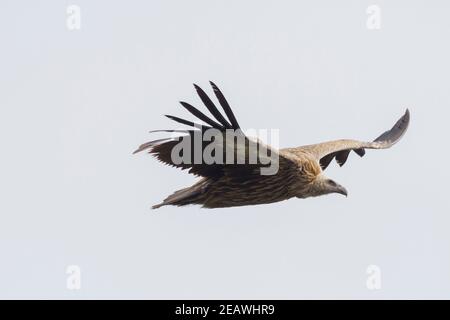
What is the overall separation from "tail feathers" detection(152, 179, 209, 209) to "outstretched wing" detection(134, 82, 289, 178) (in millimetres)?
273

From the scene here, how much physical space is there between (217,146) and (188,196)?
3.89 feet

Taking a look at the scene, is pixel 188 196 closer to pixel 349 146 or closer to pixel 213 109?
pixel 213 109

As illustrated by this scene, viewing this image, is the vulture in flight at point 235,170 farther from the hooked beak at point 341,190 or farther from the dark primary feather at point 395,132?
the dark primary feather at point 395,132

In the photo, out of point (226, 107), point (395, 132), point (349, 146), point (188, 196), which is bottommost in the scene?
point (188, 196)

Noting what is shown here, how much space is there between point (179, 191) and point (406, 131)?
5.06 m

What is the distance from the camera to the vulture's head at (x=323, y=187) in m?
15.8

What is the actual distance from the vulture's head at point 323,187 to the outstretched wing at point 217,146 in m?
1.46

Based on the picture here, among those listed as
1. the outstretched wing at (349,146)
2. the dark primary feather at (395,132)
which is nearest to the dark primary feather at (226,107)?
the outstretched wing at (349,146)

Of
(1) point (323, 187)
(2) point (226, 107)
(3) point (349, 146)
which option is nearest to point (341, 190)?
(1) point (323, 187)

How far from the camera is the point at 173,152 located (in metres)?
14.4

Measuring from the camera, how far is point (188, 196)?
49.2ft

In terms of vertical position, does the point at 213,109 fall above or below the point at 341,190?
above

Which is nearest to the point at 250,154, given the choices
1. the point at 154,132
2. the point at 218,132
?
the point at 218,132
